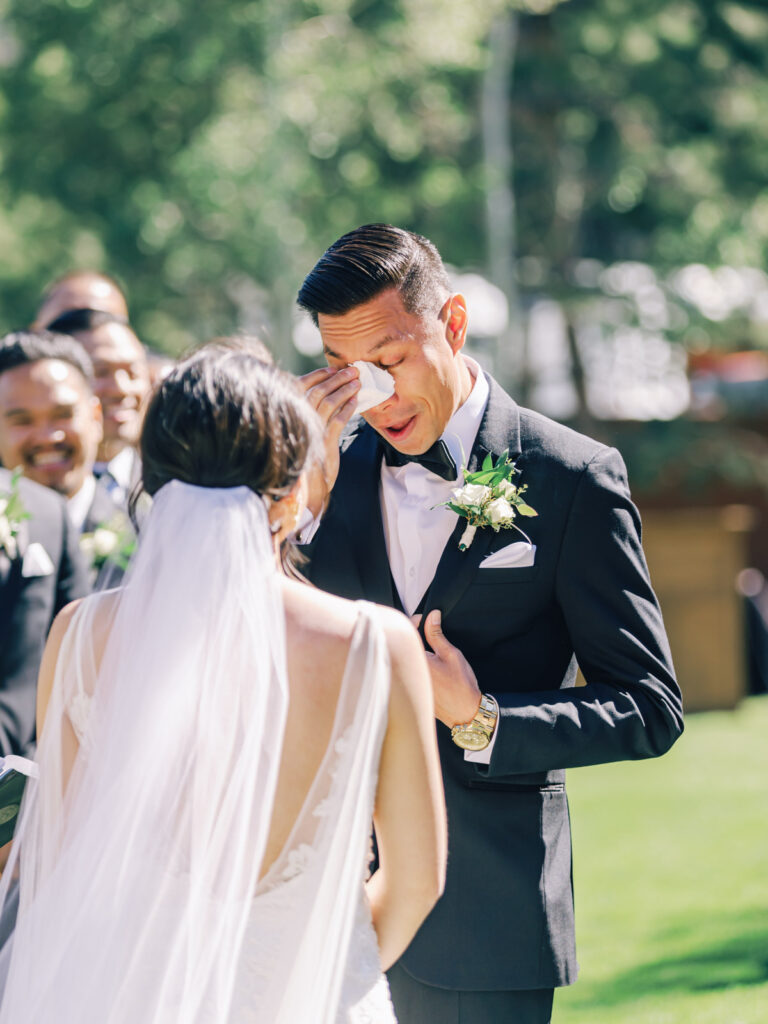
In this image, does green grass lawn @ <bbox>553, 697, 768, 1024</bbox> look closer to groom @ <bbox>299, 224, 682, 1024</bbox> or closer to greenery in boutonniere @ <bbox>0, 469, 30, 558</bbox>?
groom @ <bbox>299, 224, 682, 1024</bbox>

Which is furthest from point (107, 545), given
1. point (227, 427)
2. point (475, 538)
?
point (227, 427)

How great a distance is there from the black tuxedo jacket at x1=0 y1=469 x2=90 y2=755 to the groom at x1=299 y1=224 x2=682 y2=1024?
1.50 metres

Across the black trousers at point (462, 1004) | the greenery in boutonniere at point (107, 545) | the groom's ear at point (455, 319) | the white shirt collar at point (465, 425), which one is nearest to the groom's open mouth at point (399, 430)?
the white shirt collar at point (465, 425)

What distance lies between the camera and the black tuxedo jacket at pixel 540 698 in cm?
251

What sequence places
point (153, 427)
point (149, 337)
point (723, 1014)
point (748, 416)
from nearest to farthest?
point (153, 427) < point (723, 1014) < point (149, 337) < point (748, 416)

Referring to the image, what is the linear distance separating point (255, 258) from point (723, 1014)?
1046 cm

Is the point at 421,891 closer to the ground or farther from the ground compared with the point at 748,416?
farther from the ground

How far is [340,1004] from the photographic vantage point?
2.07 metres

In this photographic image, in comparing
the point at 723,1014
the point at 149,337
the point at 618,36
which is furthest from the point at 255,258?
the point at 723,1014

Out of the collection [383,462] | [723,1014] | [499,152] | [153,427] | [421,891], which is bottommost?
[723,1014]

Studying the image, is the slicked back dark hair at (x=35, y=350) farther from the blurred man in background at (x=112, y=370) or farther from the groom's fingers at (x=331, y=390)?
the groom's fingers at (x=331, y=390)

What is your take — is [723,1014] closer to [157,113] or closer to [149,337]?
[157,113]

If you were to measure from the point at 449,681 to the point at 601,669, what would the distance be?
334 millimetres

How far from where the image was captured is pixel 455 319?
2855 millimetres
